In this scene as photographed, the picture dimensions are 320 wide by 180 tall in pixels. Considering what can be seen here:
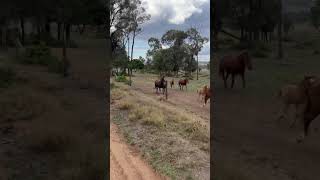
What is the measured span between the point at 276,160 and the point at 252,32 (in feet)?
10.9

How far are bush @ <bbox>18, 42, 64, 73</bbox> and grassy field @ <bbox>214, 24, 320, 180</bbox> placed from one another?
353 centimetres

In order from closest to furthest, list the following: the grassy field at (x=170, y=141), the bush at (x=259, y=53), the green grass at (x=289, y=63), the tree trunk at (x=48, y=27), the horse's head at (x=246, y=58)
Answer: the tree trunk at (x=48, y=27) < the grassy field at (x=170, y=141) < the green grass at (x=289, y=63) < the bush at (x=259, y=53) < the horse's head at (x=246, y=58)

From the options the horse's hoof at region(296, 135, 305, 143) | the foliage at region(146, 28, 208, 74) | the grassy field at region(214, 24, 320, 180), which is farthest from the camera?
the foliage at region(146, 28, 208, 74)

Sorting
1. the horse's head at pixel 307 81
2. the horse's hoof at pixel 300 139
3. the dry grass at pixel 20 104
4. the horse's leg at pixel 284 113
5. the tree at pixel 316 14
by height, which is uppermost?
the tree at pixel 316 14

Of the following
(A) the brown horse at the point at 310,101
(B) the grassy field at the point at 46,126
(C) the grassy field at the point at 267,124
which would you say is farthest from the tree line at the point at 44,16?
(A) the brown horse at the point at 310,101

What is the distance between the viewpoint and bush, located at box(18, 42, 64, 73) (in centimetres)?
758

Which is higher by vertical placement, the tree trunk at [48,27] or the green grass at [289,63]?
the tree trunk at [48,27]

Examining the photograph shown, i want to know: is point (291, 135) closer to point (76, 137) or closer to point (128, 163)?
point (128, 163)

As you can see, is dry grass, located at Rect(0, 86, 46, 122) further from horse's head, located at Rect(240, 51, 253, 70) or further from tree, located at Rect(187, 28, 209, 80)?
tree, located at Rect(187, 28, 209, 80)

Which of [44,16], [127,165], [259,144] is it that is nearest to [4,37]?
[44,16]

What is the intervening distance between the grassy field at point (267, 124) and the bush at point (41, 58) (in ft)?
11.6

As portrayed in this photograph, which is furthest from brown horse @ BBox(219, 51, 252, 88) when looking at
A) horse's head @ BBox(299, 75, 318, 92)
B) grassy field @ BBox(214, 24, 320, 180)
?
horse's head @ BBox(299, 75, 318, 92)

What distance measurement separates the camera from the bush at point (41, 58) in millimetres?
7579

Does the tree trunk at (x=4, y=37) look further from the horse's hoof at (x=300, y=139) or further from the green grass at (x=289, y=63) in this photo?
the horse's hoof at (x=300, y=139)
